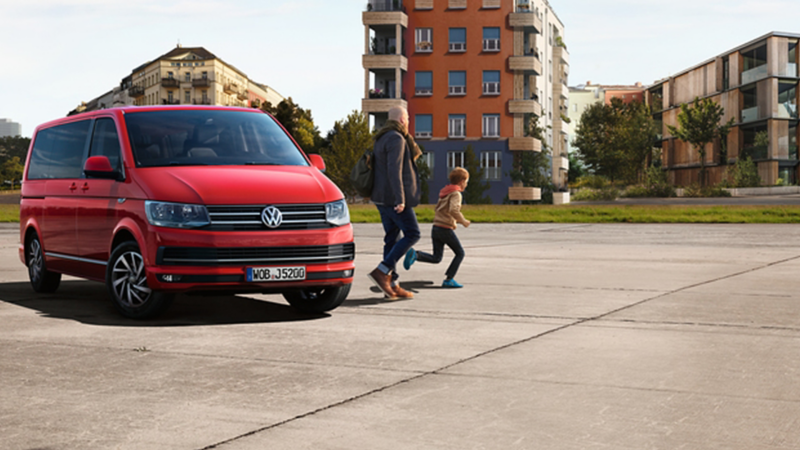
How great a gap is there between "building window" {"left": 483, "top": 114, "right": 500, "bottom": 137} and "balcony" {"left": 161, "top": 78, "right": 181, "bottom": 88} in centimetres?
6491

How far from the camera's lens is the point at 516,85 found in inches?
2516

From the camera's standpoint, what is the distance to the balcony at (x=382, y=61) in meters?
61.6

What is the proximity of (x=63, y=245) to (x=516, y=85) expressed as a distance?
56742 millimetres

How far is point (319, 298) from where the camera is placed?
27.5ft

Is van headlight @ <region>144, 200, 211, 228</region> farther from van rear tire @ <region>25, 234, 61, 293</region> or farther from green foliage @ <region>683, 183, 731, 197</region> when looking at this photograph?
green foliage @ <region>683, 183, 731, 197</region>

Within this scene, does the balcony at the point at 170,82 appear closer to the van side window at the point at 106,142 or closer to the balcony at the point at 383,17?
the balcony at the point at 383,17

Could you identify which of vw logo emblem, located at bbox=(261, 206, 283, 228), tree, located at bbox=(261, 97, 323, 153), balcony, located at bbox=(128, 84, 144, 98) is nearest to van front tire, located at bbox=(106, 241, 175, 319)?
vw logo emblem, located at bbox=(261, 206, 283, 228)

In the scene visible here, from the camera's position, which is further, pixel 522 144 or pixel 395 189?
pixel 522 144

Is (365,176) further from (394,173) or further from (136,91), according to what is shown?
(136,91)

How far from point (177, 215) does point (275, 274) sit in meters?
0.91

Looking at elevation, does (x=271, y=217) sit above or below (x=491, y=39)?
below

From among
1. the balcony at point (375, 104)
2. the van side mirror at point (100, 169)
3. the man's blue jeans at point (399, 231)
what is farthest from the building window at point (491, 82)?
the van side mirror at point (100, 169)

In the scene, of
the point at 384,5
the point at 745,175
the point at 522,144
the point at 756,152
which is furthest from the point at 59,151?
the point at 756,152

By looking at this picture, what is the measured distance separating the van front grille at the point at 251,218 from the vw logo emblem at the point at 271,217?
0.08 feet
